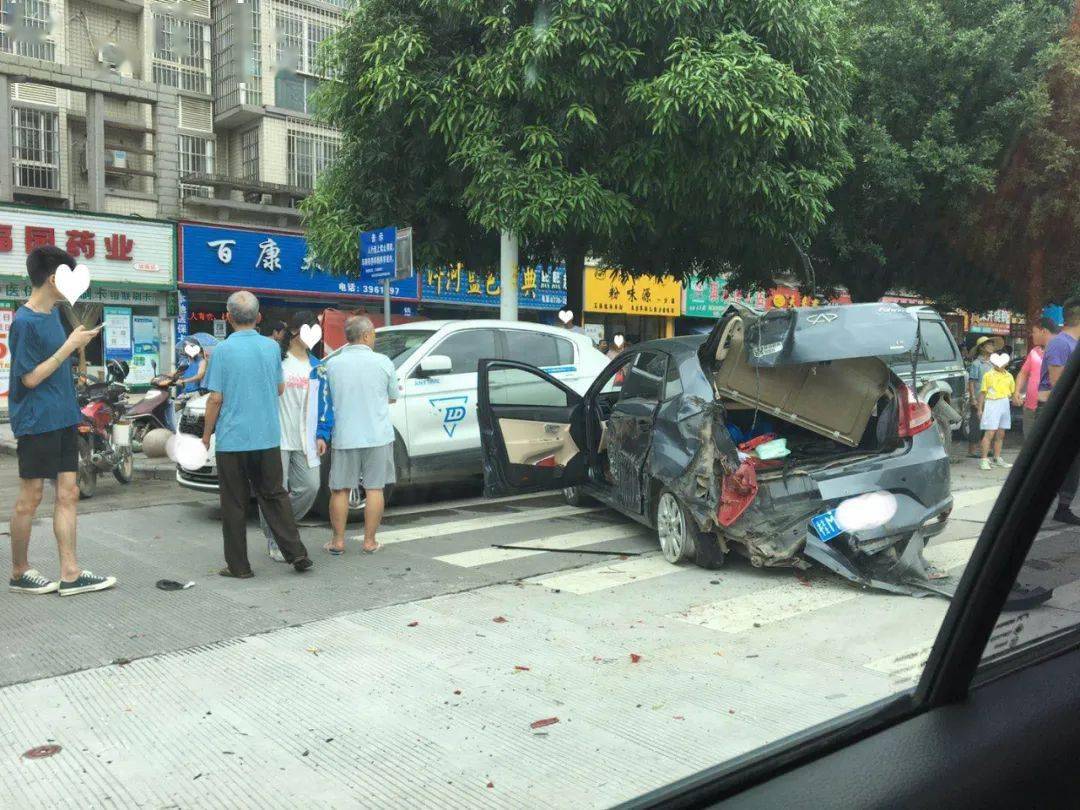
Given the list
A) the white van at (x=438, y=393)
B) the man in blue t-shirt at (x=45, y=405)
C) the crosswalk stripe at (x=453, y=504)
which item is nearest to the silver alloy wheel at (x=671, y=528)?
the crosswalk stripe at (x=453, y=504)

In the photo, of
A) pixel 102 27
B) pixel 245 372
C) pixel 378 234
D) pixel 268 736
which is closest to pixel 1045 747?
pixel 268 736

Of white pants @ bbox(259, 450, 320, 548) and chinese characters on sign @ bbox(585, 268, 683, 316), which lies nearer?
white pants @ bbox(259, 450, 320, 548)

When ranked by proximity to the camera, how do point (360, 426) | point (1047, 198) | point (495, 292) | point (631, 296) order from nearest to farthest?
1. point (1047, 198)
2. point (360, 426)
3. point (631, 296)
4. point (495, 292)

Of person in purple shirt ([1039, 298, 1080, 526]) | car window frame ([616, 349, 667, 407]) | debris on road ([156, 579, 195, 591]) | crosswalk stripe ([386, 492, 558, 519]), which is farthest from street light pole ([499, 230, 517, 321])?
person in purple shirt ([1039, 298, 1080, 526])

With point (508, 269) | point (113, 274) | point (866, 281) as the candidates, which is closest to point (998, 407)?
point (866, 281)

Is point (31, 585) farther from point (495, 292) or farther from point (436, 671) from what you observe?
point (495, 292)

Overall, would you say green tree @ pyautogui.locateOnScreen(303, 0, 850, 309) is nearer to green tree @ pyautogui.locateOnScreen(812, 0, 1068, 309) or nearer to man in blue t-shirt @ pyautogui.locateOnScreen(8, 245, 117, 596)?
green tree @ pyautogui.locateOnScreen(812, 0, 1068, 309)

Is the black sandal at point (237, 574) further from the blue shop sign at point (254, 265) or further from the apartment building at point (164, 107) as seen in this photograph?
the apartment building at point (164, 107)

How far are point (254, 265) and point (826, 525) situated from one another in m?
17.9

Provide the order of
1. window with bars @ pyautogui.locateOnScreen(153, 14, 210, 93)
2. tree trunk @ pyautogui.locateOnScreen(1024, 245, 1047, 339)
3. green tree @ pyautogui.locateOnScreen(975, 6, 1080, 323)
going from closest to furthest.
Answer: green tree @ pyautogui.locateOnScreen(975, 6, 1080, 323)
tree trunk @ pyautogui.locateOnScreen(1024, 245, 1047, 339)
window with bars @ pyautogui.locateOnScreen(153, 14, 210, 93)

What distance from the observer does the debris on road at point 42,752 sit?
10.8 feet

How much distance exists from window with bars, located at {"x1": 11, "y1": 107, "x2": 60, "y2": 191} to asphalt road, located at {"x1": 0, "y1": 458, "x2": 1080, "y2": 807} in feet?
55.9

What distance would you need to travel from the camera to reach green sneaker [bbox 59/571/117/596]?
547 cm

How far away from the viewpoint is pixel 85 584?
18.2 feet
